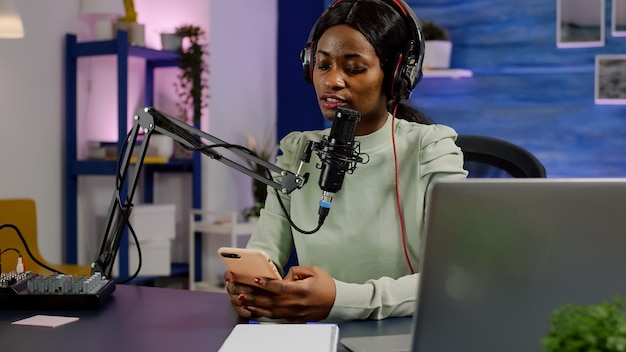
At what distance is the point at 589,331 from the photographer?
22.3 inches

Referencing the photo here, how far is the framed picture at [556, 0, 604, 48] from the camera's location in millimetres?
4148

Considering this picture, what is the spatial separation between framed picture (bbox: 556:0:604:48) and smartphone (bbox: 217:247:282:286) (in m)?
3.38

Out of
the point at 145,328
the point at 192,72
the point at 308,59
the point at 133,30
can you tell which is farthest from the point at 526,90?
the point at 145,328

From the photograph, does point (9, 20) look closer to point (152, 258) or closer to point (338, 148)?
point (152, 258)

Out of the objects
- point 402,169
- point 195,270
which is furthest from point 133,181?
point 195,270

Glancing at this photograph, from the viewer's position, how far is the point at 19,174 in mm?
3732

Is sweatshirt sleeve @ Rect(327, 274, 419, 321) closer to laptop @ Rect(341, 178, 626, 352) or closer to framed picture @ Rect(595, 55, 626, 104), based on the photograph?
laptop @ Rect(341, 178, 626, 352)

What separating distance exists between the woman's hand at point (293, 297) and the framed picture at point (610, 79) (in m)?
3.28

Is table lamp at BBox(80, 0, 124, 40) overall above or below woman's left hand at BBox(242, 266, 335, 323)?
above

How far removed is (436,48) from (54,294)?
316 cm

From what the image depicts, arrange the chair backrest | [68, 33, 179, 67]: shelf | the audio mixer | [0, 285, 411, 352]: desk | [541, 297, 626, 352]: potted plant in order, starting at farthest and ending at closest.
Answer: [68, 33, 179, 67]: shelf → the chair backrest → the audio mixer → [0, 285, 411, 352]: desk → [541, 297, 626, 352]: potted plant

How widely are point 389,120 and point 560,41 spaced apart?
9.53 feet

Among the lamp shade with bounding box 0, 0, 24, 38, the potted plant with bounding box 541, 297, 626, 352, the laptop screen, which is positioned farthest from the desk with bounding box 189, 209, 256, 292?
the potted plant with bounding box 541, 297, 626, 352

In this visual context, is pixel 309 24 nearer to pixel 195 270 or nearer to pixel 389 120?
pixel 195 270
